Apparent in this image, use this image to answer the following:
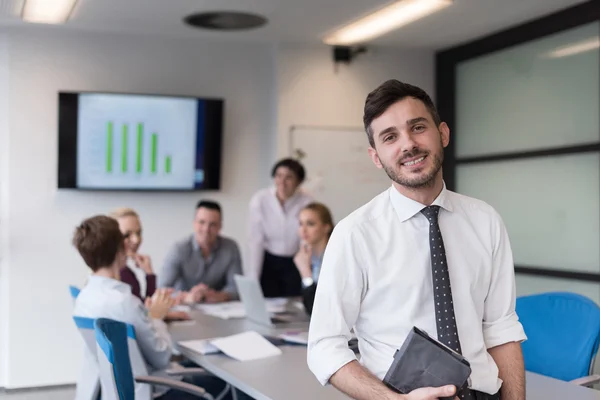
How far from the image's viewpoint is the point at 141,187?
592 cm

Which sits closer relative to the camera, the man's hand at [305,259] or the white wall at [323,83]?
the man's hand at [305,259]

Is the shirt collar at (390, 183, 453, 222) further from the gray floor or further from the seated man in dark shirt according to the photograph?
the gray floor

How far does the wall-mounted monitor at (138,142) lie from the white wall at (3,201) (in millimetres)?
420

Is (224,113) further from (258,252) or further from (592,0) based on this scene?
(592,0)

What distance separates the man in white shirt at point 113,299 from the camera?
3.10 metres

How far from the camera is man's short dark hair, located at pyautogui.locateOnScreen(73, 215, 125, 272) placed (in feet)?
10.6

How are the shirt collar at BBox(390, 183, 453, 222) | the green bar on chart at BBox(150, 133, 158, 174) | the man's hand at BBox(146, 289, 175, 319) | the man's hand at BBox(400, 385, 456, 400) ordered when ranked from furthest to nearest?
1. the green bar on chart at BBox(150, 133, 158, 174)
2. the man's hand at BBox(146, 289, 175, 319)
3. the shirt collar at BBox(390, 183, 453, 222)
4. the man's hand at BBox(400, 385, 456, 400)

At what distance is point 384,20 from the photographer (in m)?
5.41

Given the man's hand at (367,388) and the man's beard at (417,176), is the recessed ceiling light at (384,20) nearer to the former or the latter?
the man's beard at (417,176)

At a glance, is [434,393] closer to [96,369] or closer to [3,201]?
[96,369]

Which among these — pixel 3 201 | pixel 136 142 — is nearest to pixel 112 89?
pixel 136 142

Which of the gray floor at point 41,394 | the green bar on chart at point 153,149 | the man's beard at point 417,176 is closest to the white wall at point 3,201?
the gray floor at point 41,394

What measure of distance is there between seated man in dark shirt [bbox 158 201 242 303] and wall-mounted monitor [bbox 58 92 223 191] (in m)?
1.07

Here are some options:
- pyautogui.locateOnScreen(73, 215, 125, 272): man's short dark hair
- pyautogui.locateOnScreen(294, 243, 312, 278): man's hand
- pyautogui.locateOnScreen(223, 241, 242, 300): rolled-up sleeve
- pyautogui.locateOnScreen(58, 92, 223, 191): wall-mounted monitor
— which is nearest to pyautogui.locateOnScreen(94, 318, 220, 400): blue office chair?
pyautogui.locateOnScreen(73, 215, 125, 272): man's short dark hair
